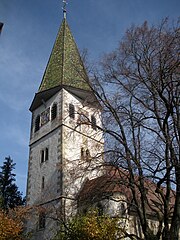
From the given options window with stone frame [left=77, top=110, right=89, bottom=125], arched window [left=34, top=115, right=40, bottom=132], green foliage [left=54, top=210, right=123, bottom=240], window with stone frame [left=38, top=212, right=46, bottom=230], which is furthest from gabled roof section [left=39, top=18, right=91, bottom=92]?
green foliage [left=54, top=210, right=123, bottom=240]

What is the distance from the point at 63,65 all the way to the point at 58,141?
8.01 meters

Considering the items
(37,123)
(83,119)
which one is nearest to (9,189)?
(37,123)

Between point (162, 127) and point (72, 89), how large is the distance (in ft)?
49.6

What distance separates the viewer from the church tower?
2120cm

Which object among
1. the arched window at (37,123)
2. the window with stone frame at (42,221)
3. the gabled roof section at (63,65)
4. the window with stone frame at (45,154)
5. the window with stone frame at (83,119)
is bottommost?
the window with stone frame at (42,221)

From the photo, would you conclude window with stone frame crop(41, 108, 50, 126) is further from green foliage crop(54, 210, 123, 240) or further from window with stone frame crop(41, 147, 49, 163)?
green foliage crop(54, 210, 123, 240)

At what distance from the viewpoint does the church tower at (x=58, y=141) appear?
835 inches

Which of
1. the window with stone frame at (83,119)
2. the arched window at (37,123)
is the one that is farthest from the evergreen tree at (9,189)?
the window with stone frame at (83,119)

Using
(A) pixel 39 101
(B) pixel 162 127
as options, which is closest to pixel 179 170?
(B) pixel 162 127

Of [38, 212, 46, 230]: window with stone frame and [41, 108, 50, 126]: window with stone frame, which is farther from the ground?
[41, 108, 50, 126]: window with stone frame

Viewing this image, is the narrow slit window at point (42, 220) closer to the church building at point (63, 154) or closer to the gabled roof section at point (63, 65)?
the church building at point (63, 154)

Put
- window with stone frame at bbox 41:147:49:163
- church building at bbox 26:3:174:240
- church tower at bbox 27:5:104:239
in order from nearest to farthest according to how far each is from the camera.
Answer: church building at bbox 26:3:174:240 → church tower at bbox 27:5:104:239 → window with stone frame at bbox 41:147:49:163

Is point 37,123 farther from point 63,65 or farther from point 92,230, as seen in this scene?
point 92,230

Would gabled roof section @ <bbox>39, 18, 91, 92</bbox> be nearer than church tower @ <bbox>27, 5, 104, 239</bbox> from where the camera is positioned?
No
